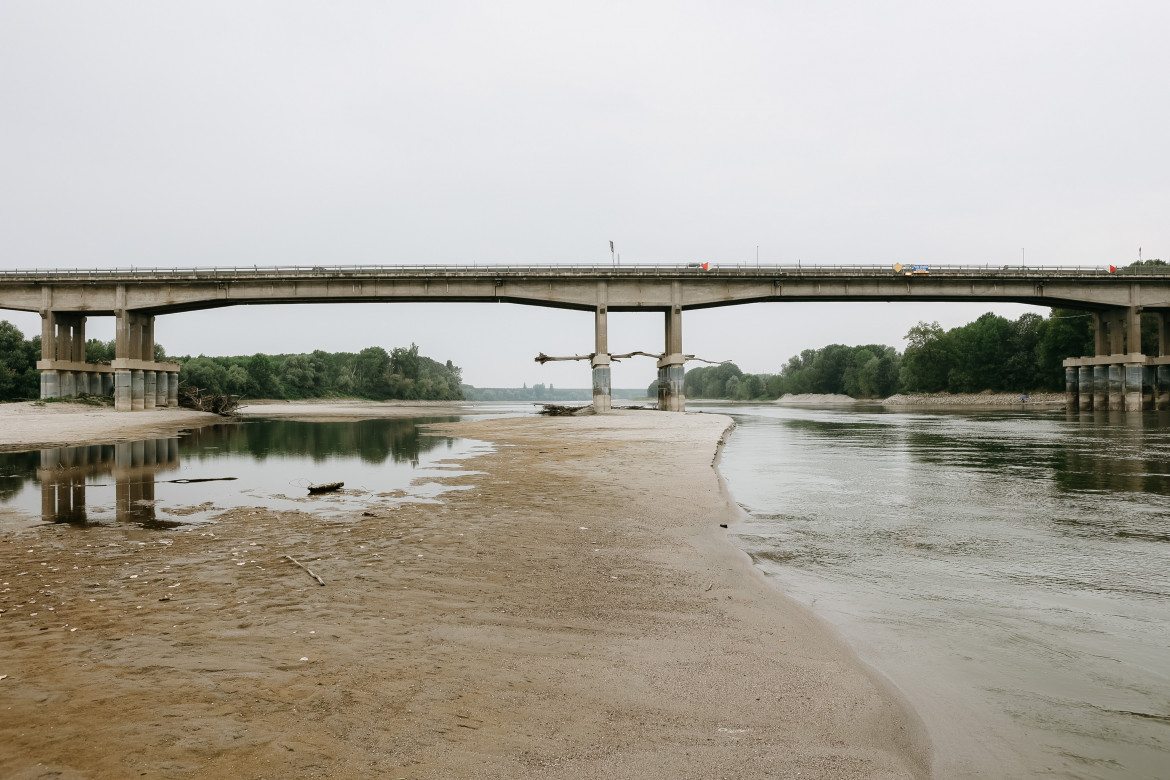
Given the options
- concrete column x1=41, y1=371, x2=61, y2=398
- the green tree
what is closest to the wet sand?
concrete column x1=41, y1=371, x2=61, y2=398

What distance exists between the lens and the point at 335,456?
26.6 metres

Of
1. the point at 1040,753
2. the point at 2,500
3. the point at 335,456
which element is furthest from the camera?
the point at 335,456

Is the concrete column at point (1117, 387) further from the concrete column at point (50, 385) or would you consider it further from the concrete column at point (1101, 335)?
the concrete column at point (50, 385)

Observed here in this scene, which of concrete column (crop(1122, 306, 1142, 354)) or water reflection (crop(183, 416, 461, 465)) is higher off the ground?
concrete column (crop(1122, 306, 1142, 354))

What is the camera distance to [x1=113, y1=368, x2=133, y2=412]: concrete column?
198ft

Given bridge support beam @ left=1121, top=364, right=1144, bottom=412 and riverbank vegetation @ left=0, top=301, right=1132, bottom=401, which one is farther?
riverbank vegetation @ left=0, top=301, right=1132, bottom=401

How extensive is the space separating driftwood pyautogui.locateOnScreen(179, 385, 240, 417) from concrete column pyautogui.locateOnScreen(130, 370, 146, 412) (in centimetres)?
641

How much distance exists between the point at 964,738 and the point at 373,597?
18.9 feet

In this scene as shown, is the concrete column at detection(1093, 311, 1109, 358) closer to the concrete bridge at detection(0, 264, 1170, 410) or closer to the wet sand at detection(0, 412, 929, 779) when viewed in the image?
the concrete bridge at detection(0, 264, 1170, 410)

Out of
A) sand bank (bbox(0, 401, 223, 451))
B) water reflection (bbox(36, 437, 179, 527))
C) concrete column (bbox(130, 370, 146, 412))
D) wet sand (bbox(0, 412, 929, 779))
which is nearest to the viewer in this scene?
wet sand (bbox(0, 412, 929, 779))

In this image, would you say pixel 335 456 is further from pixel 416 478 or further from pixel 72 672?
pixel 72 672

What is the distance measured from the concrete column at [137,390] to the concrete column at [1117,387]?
9929 centimetres

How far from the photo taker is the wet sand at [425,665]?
13.2 feet

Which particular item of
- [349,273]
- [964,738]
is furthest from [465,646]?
[349,273]
